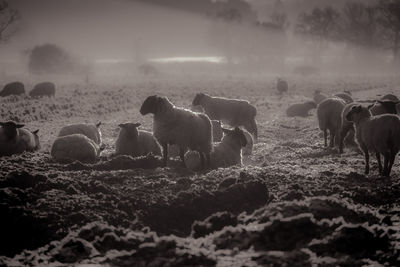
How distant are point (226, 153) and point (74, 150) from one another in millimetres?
4353

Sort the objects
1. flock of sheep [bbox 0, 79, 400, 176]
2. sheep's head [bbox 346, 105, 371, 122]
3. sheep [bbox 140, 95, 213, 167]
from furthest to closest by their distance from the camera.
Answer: sheep [bbox 140, 95, 213, 167] < sheep's head [bbox 346, 105, 371, 122] < flock of sheep [bbox 0, 79, 400, 176]

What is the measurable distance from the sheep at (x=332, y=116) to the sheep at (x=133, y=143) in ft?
19.7

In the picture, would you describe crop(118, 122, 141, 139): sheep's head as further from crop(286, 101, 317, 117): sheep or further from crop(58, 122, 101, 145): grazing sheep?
crop(286, 101, 317, 117): sheep

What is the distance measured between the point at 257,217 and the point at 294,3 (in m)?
133

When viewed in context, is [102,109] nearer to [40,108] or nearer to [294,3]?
[40,108]

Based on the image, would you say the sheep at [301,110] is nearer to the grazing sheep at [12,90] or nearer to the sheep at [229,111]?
the sheep at [229,111]

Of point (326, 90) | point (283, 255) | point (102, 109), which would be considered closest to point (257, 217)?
point (283, 255)

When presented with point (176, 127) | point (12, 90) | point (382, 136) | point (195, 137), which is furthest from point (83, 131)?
point (12, 90)

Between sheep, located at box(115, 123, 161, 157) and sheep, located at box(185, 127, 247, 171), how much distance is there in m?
1.58

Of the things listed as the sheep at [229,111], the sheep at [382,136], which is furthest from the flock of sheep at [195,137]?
the sheep at [229,111]

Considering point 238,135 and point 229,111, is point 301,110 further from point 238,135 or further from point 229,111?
point 238,135

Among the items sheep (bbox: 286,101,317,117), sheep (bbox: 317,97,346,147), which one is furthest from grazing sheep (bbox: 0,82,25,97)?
sheep (bbox: 317,97,346,147)

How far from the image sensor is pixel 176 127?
40.7ft

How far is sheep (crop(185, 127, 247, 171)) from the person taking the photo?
13.2 meters
